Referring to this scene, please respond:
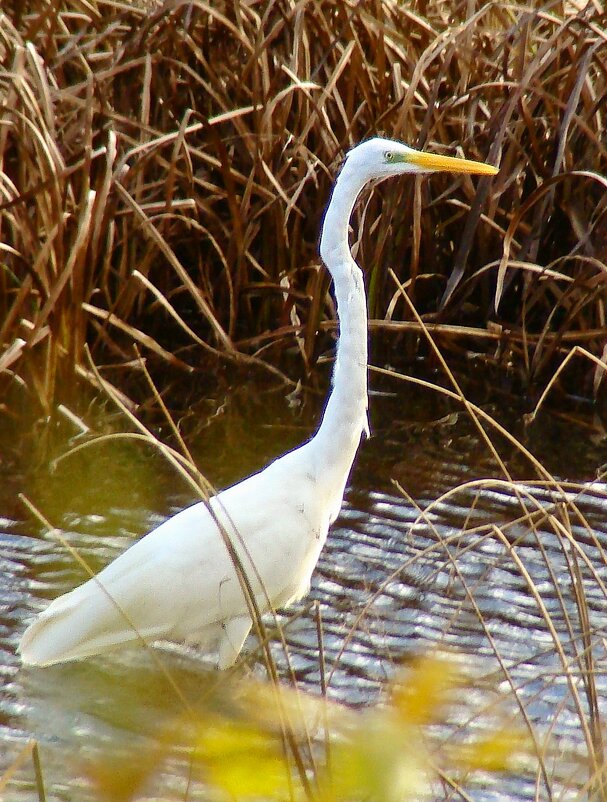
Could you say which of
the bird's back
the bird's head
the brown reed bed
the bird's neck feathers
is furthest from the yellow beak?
the brown reed bed

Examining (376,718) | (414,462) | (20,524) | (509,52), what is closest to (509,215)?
(509,52)

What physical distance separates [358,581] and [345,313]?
3.04 ft

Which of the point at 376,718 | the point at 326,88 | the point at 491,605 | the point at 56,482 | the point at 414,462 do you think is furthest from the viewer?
the point at 326,88

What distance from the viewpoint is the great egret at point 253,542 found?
2.69 meters

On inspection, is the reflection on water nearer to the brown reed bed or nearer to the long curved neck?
the long curved neck

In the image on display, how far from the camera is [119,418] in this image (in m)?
4.48

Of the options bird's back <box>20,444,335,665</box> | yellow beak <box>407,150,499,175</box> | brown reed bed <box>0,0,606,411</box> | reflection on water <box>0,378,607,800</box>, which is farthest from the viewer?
brown reed bed <box>0,0,606,411</box>

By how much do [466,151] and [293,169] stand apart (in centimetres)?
76

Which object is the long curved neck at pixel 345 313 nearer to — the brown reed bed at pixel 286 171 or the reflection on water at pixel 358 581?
the reflection on water at pixel 358 581

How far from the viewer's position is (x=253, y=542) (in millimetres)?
2773

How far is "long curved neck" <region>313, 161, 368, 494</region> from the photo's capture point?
2721mm

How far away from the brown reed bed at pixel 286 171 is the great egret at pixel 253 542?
1594mm

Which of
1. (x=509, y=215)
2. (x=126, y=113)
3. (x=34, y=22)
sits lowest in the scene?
(x=509, y=215)

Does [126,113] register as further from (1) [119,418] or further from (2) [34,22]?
(1) [119,418]
